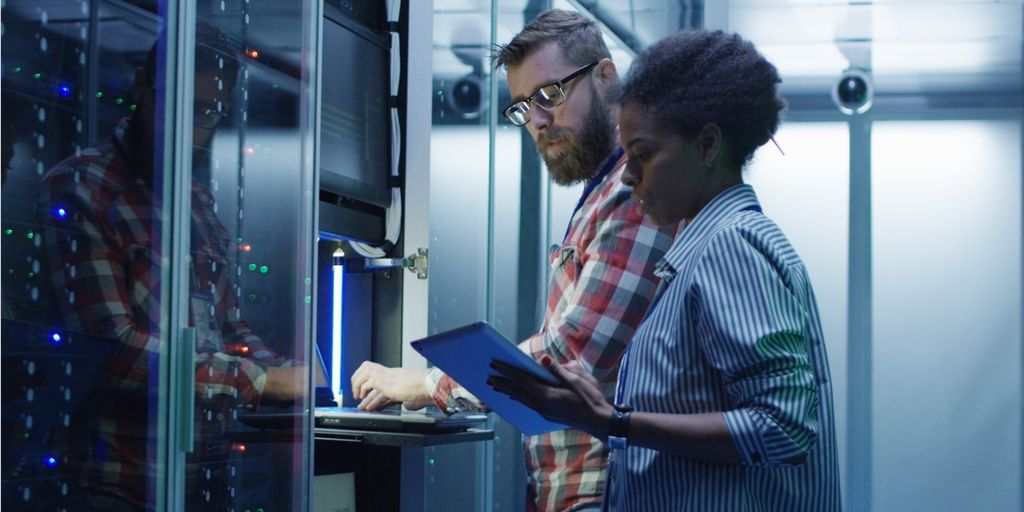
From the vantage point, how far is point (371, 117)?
Result: 337cm

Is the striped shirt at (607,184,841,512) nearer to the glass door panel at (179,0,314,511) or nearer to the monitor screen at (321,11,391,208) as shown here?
the glass door panel at (179,0,314,511)

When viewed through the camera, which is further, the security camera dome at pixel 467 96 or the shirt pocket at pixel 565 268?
the security camera dome at pixel 467 96

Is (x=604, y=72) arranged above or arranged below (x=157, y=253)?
above

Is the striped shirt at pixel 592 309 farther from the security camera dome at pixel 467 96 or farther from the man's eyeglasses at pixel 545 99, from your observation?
the security camera dome at pixel 467 96

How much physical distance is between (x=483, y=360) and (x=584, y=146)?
78 centimetres

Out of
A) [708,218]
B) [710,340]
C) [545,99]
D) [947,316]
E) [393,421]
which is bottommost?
[393,421]

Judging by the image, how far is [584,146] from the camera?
2205 mm

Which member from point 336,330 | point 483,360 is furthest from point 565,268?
point 336,330

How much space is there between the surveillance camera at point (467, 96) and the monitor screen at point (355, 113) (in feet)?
0.65

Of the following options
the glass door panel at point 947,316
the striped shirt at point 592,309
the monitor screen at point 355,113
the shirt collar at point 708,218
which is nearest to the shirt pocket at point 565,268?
the striped shirt at point 592,309

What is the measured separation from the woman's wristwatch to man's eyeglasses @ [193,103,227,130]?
0.73 m

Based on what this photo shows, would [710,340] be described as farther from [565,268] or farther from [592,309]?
[565,268]

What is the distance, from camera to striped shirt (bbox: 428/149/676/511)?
181 cm

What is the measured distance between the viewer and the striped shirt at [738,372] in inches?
52.8
